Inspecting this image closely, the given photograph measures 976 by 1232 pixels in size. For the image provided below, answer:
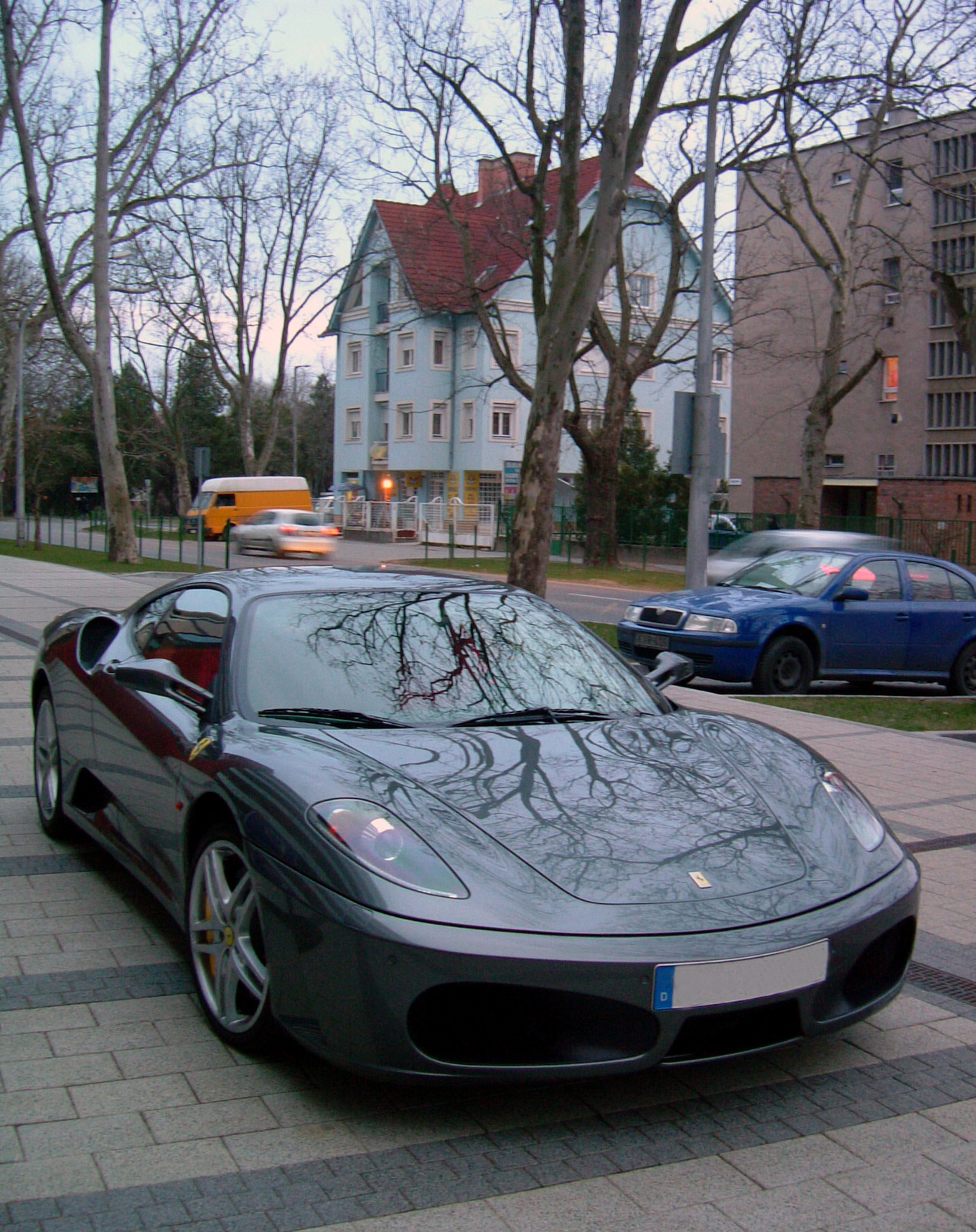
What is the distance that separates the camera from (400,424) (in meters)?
58.2

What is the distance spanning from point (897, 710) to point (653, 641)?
226 centimetres

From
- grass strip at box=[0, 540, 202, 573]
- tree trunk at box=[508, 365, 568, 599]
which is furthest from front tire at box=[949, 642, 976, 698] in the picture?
grass strip at box=[0, 540, 202, 573]

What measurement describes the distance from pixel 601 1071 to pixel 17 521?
42248mm

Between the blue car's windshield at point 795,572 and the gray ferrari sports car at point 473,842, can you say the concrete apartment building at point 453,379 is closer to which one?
the blue car's windshield at point 795,572

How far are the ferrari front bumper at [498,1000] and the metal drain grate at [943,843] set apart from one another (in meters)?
3.17

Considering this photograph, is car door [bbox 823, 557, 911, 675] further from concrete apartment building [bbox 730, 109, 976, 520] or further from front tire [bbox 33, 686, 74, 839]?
concrete apartment building [bbox 730, 109, 976, 520]

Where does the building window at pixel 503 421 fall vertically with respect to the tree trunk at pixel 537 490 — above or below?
above

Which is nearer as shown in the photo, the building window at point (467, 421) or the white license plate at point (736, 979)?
the white license plate at point (736, 979)

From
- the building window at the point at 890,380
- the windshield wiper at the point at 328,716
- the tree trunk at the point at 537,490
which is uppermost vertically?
the building window at the point at 890,380

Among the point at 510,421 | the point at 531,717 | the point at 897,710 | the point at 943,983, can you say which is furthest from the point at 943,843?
the point at 510,421

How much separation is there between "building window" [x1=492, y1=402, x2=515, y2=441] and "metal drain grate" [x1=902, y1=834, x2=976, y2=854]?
49476 millimetres

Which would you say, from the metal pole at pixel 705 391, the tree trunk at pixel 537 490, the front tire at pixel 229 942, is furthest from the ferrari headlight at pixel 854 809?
the tree trunk at pixel 537 490

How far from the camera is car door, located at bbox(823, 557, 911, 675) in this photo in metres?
12.3

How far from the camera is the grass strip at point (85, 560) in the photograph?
98.7 feet
